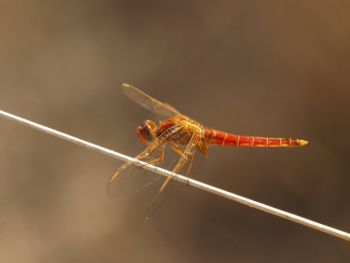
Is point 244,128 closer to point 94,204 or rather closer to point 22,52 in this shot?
point 94,204

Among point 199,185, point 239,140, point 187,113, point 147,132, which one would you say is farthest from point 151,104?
point 187,113

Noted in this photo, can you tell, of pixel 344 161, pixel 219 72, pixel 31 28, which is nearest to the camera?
pixel 344 161

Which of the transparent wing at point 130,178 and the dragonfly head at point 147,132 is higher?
the dragonfly head at point 147,132

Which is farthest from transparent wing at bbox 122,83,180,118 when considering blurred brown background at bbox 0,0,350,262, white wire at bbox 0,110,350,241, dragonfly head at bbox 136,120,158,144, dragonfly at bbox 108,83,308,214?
blurred brown background at bbox 0,0,350,262

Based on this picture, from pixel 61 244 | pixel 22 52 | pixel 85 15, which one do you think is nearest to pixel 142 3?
pixel 85 15

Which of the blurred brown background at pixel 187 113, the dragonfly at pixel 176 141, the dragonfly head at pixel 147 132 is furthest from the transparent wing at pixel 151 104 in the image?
the blurred brown background at pixel 187 113

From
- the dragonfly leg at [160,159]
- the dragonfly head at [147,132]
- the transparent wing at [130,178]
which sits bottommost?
the transparent wing at [130,178]

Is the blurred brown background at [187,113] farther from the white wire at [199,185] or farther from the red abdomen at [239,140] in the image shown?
the white wire at [199,185]

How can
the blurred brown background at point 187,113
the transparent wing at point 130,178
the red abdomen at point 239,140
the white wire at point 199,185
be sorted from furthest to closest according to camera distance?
the blurred brown background at point 187,113
the red abdomen at point 239,140
the transparent wing at point 130,178
the white wire at point 199,185
